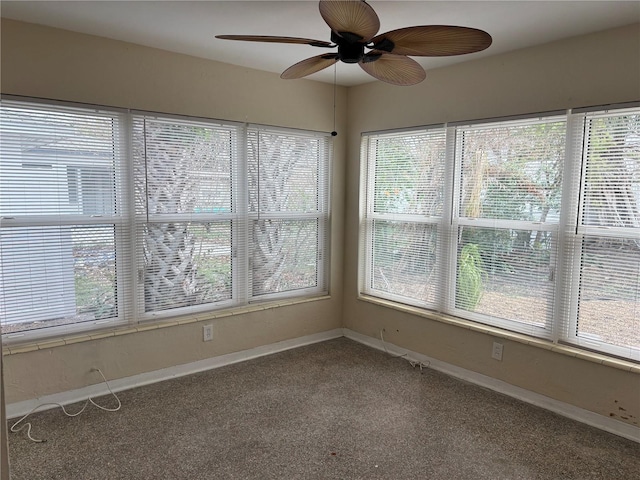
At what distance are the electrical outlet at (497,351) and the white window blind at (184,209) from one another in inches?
83.9

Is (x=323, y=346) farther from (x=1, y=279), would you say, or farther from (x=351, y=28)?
(x=351, y=28)

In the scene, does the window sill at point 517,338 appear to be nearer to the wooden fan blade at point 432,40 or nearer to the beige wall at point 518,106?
the beige wall at point 518,106

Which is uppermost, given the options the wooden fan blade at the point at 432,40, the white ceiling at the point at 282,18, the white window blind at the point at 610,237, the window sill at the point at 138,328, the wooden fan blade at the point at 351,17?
the white ceiling at the point at 282,18

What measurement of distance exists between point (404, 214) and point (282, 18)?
1921 mm

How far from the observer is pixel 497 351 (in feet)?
10.1

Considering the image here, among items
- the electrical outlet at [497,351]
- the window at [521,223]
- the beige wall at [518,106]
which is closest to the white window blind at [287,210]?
the beige wall at [518,106]

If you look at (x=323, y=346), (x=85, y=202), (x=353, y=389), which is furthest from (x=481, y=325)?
(x=85, y=202)

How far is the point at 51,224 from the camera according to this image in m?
2.72

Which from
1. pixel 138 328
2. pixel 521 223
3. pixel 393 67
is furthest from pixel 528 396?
pixel 138 328

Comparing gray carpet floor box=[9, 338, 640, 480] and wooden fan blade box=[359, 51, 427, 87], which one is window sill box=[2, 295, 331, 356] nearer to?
gray carpet floor box=[9, 338, 640, 480]

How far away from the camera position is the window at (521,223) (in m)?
2.55

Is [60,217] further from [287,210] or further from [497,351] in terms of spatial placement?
[497,351]

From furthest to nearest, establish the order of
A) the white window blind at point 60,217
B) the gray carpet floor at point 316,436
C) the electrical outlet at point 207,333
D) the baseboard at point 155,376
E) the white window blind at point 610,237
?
the electrical outlet at point 207,333
the baseboard at point 155,376
the white window blind at point 60,217
the white window blind at point 610,237
the gray carpet floor at point 316,436

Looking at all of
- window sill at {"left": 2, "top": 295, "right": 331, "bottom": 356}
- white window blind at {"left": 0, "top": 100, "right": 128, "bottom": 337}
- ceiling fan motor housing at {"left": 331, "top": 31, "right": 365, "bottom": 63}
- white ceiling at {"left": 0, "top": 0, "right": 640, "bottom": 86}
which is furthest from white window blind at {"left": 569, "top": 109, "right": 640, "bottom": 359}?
white window blind at {"left": 0, "top": 100, "right": 128, "bottom": 337}
